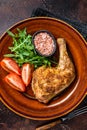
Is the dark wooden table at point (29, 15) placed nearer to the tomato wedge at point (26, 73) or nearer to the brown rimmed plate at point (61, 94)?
the brown rimmed plate at point (61, 94)

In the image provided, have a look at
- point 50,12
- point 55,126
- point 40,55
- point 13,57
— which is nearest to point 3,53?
point 13,57

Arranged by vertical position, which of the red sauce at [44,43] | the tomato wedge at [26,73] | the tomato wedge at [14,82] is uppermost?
the red sauce at [44,43]

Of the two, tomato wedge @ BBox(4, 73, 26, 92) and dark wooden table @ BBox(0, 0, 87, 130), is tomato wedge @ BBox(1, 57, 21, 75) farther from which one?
dark wooden table @ BBox(0, 0, 87, 130)

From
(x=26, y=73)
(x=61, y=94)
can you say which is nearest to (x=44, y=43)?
(x=26, y=73)

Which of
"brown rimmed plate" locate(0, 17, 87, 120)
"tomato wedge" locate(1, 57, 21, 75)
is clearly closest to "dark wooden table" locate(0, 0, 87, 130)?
"brown rimmed plate" locate(0, 17, 87, 120)

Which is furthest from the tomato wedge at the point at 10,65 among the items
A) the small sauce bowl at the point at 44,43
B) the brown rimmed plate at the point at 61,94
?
the small sauce bowl at the point at 44,43

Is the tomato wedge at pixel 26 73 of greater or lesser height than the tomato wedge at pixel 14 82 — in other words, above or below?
above

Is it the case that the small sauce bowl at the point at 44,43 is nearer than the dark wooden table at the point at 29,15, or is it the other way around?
the small sauce bowl at the point at 44,43
